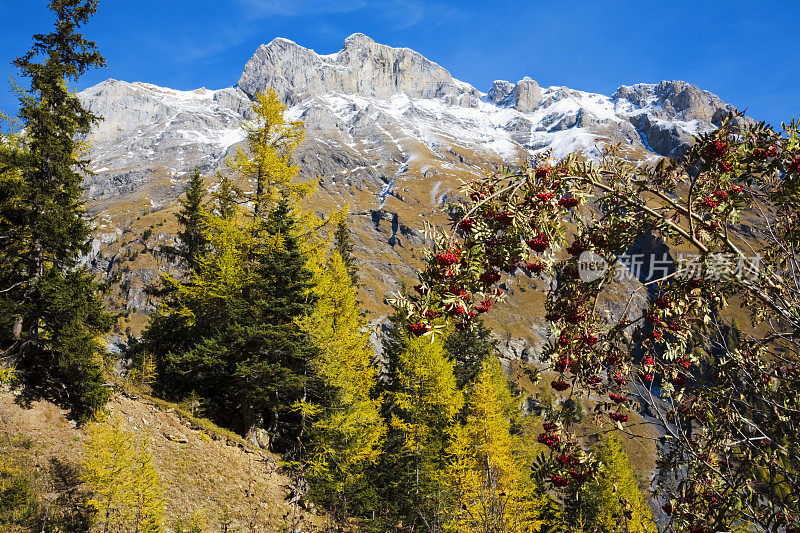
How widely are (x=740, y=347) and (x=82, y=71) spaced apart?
1941 centimetres

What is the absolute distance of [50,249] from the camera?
12625mm

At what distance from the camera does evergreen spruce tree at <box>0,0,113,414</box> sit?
37.3 feet

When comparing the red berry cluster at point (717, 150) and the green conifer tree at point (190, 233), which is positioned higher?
the green conifer tree at point (190, 233)

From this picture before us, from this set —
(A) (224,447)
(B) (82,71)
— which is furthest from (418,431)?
(B) (82,71)

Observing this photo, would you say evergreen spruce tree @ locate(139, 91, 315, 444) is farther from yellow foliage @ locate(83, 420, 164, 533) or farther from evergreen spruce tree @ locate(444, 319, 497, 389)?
evergreen spruce tree @ locate(444, 319, 497, 389)

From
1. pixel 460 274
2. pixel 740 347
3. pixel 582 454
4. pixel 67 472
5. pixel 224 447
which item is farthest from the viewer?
pixel 224 447

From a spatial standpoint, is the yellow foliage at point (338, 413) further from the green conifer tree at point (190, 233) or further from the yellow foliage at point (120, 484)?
the green conifer tree at point (190, 233)

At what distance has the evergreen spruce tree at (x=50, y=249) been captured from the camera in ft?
37.3

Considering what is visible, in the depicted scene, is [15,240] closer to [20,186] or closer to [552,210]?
[20,186]

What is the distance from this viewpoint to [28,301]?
1178cm

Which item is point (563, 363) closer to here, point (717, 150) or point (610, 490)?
point (717, 150)

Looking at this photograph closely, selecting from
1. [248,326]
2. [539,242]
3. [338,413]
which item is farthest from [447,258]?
[248,326]

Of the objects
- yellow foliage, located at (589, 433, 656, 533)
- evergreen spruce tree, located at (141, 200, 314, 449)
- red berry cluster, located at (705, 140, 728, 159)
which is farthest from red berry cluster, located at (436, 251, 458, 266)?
yellow foliage, located at (589, 433, 656, 533)

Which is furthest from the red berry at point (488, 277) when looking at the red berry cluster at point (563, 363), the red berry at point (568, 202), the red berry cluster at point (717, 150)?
the red berry cluster at point (717, 150)
